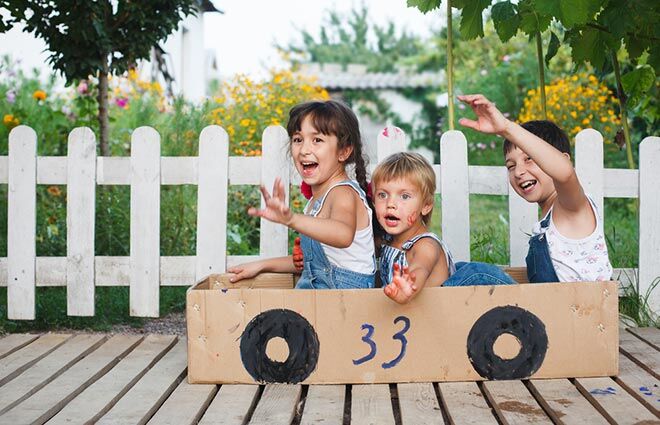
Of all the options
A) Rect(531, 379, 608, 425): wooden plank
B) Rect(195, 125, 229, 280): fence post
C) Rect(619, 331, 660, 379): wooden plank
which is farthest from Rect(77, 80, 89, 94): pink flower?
Rect(531, 379, 608, 425): wooden plank

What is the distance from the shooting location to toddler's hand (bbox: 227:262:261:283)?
3.22 metres

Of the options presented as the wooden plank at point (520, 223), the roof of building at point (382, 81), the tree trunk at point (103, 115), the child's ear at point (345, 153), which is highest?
the roof of building at point (382, 81)

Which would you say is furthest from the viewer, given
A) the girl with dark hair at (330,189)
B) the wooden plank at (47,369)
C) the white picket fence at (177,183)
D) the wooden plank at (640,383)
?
the white picket fence at (177,183)

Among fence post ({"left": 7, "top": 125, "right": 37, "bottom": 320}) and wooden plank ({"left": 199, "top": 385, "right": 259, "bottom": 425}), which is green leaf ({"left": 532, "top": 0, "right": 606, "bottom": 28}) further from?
fence post ({"left": 7, "top": 125, "right": 37, "bottom": 320})

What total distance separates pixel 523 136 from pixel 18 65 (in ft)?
21.1

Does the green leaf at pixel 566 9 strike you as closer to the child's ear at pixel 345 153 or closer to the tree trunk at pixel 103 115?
the child's ear at pixel 345 153

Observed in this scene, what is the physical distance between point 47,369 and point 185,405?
2.31ft

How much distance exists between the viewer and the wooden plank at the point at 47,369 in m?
2.58

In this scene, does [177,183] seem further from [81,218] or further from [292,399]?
[292,399]

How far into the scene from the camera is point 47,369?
2934 millimetres

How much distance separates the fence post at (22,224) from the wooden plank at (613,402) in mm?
2455

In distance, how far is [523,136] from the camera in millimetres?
2596

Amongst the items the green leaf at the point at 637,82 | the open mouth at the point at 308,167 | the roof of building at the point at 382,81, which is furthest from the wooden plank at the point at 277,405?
the roof of building at the point at 382,81

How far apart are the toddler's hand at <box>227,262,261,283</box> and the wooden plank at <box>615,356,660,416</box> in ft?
4.38
